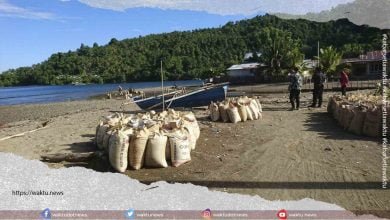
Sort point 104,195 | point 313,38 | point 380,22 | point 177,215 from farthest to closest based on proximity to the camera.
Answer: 1. point 313,38
2. point 104,195
3. point 177,215
4. point 380,22

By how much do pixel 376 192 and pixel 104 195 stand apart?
350 centimetres

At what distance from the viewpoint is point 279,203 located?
4.91m

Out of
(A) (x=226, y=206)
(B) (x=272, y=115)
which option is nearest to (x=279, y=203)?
(A) (x=226, y=206)

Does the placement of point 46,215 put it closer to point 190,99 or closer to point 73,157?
point 73,157

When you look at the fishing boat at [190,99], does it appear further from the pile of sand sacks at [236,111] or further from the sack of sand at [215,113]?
the pile of sand sacks at [236,111]

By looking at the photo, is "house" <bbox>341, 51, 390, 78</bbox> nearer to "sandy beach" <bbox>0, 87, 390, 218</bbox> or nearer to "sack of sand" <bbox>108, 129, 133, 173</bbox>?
"sandy beach" <bbox>0, 87, 390, 218</bbox>

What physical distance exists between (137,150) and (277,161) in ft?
8.12

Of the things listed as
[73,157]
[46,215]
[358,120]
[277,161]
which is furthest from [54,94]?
[46,215]

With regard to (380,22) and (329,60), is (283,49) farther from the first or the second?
(380,22)

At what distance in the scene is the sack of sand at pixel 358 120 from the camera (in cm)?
941

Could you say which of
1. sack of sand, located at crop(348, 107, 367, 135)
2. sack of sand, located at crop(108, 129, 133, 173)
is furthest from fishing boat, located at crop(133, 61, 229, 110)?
sack of sand, located at crop(108, 129, 133, 173)

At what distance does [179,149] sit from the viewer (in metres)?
7.38

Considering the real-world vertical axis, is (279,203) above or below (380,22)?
below

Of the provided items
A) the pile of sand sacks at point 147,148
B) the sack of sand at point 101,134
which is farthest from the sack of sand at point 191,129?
the sack of sand at point 101,134
